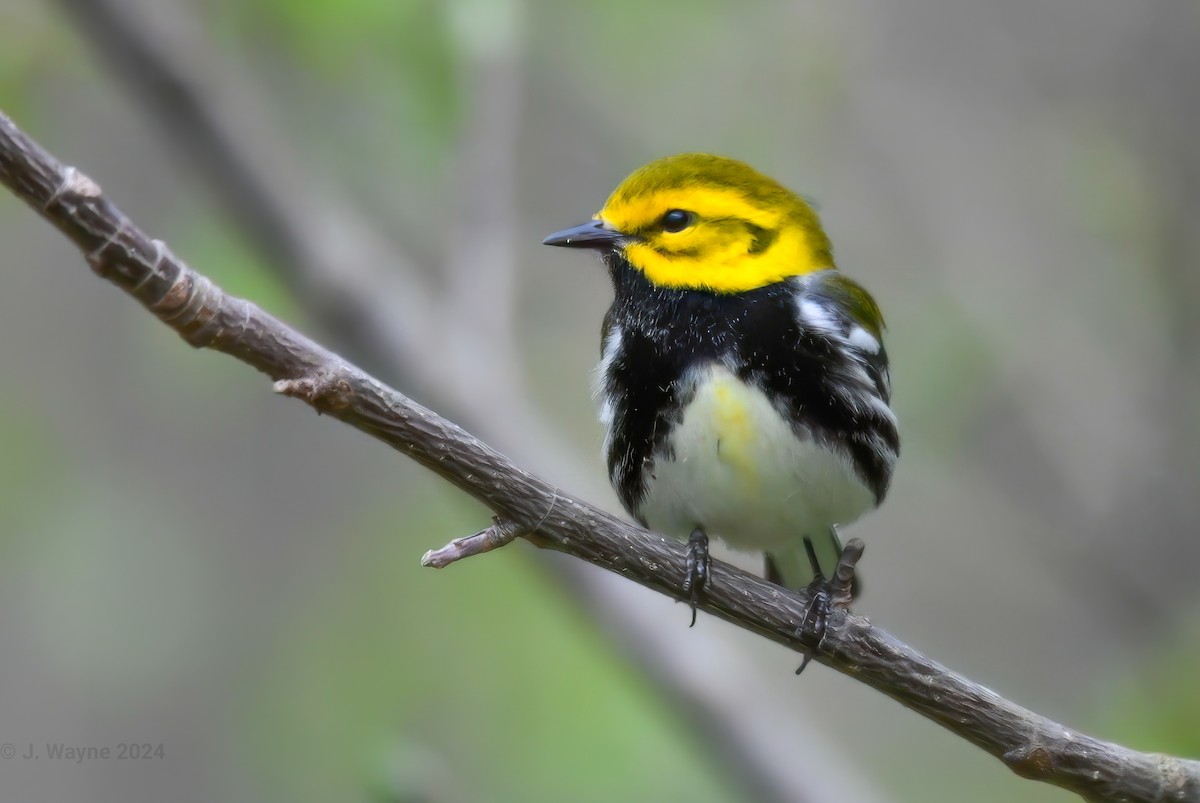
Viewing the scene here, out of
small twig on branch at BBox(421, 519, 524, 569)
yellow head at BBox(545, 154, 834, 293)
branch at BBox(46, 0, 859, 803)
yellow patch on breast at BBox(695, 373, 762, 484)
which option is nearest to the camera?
small twig on branch at BBox(421, 519, 524, 569)

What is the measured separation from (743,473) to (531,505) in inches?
32.2

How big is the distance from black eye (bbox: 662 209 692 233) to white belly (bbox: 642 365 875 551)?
1.42 feet

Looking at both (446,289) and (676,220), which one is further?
(446,289)

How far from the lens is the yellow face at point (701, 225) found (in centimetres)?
287

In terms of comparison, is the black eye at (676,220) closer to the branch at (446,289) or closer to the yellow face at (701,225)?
the yellow face at (701,225)

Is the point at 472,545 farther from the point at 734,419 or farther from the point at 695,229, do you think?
the point at 695,229

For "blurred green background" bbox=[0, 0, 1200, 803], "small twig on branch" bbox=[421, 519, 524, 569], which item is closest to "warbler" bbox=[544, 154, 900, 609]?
"small twig on branch" bbox=[421, 519, 524, 569]

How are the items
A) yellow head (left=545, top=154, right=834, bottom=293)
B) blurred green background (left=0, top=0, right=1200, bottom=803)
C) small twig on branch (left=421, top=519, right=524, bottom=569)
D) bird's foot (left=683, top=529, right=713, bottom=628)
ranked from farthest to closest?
1. blurred green background (left=0, top=0, right=1200, bottom=803)
2. yellow head (left=545, top=154, right=834, bottom=293)
3. bird's foot (left=683, top=529, right=713, bottom=628)
4. small twig on branch (left=421, top=519, right=524, bottom=569)

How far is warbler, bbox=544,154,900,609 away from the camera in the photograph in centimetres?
262

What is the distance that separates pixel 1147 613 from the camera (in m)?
4.04

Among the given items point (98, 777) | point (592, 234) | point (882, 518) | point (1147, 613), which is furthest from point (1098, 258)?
point (98, 777)

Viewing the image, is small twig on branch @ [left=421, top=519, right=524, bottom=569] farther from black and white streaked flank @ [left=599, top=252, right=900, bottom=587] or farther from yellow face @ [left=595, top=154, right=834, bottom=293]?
yellow face @ [left=595, top=154, right=834, bottom=293]

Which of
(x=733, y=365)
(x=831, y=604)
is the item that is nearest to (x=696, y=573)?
(x=831, y=604)

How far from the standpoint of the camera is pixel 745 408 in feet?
8.48
